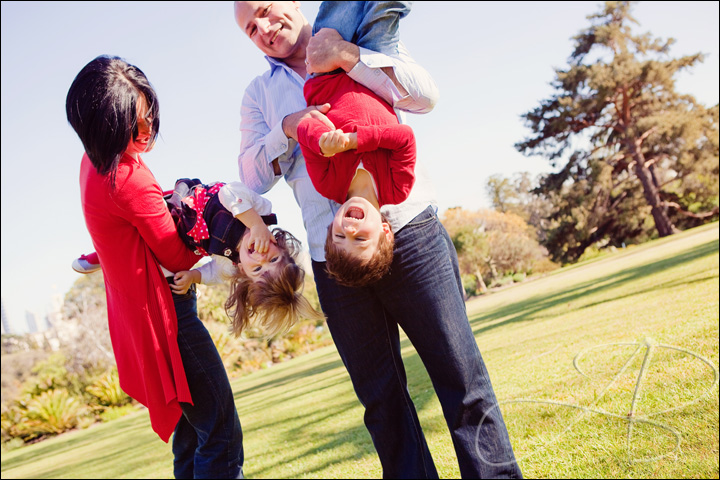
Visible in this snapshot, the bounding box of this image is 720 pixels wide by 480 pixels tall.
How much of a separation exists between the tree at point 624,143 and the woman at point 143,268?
24.5 m

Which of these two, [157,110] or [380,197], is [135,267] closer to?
[157,110]

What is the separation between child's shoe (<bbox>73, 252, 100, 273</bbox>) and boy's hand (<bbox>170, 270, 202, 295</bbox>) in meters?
0.44

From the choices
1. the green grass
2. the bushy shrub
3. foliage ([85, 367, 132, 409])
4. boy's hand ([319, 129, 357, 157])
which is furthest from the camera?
foliage ([85, 367, 132, 409])

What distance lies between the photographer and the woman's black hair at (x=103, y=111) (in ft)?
5.91

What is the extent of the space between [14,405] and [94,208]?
1593 centimetres

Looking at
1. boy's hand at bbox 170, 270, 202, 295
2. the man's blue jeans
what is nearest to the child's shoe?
boy's hand at bbox 170, 270, 202, 295

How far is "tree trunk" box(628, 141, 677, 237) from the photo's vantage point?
927 inches

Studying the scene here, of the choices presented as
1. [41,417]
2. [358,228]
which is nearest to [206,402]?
[358,228]

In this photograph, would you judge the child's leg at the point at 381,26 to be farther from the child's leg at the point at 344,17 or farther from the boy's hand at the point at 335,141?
the boy's hand at the point at 335,141

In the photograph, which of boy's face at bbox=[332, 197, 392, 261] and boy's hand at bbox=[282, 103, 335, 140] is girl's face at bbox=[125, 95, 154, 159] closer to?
boy's hand at bbox=[282, 103, 335, 140]

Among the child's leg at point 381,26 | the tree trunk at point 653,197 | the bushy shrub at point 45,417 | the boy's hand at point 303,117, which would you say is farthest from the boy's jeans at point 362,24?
the tree trunk at point 653,197

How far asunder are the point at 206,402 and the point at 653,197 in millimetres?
25367

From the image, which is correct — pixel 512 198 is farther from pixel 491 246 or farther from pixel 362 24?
pixel 362 24

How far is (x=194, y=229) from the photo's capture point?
2029 millimetres
